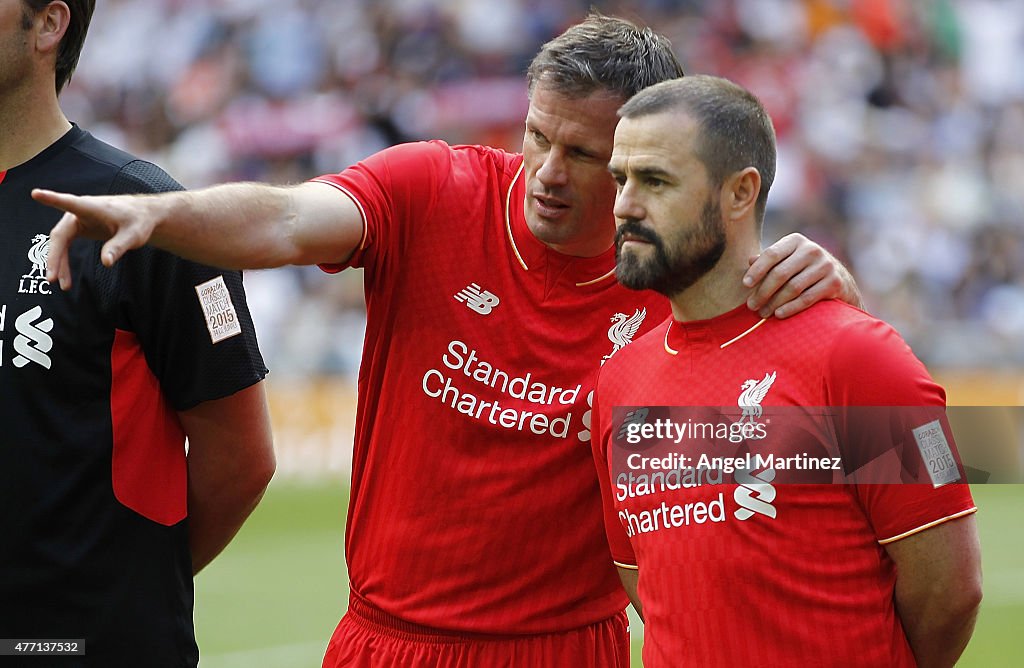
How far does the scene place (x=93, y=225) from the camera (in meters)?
2.74

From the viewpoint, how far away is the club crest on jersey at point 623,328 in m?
3.64

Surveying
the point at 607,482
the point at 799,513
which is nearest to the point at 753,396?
the point at 799,513

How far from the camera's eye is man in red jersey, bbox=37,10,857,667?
3.58 metres

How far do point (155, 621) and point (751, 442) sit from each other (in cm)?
140

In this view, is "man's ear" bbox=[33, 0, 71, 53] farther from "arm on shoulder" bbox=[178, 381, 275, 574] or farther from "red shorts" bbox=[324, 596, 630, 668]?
"red shorts" bbox=[324, 596, 630, 668]

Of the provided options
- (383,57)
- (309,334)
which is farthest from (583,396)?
(383,57)

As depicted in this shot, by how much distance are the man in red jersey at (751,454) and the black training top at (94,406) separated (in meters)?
1.00

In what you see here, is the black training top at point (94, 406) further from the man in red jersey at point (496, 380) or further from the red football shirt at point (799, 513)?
the red football shirt at point (799, 513)

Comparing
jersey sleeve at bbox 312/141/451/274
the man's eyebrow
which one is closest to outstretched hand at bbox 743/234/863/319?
the man's eyebrow

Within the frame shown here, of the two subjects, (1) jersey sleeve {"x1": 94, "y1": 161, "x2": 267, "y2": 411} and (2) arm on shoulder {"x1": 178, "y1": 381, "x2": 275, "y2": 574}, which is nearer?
(1) jersey sleeve {"x1": 94, "y1": 161, "x2": 267, "y2": 411}

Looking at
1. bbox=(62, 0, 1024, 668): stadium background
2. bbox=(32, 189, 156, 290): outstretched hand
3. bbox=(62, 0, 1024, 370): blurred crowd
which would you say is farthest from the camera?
bbox=(62, 0, 1024, 370): blurred crowd

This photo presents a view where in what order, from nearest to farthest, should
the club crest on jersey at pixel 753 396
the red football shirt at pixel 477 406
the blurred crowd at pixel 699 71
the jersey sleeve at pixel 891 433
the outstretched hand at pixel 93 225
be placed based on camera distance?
the outstretched hand at pixel 93 225
the jersey sleeve at pixel 891 433
the club crest on jersey at pixel 753 396
the red football shirt at pixel 477 406
the blurred crowd at pixel 699 71

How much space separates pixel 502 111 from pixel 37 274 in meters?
12.6

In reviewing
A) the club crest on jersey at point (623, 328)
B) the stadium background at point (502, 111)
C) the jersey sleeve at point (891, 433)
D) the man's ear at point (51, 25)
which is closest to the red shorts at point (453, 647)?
the club crest on jersey at point (623, 328)
